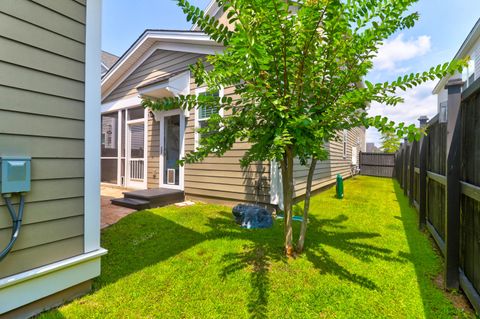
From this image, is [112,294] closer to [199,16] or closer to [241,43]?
[241,43]

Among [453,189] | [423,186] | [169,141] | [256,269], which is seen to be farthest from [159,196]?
[423,186]

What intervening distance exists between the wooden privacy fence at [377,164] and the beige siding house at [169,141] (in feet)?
22.2

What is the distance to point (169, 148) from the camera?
6.71 m

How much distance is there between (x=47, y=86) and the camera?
6.18 feet

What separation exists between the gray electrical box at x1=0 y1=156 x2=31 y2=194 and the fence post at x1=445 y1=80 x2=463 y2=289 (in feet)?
11.6

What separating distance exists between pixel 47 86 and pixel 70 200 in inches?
36.8

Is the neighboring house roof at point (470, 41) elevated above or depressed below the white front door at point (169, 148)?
above

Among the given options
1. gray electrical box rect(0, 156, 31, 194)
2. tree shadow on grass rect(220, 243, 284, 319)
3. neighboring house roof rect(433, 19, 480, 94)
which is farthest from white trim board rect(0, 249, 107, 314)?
neighboring house roof rect(433, 19, 480, 94)

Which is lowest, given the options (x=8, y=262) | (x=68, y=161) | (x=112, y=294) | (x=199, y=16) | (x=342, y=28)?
(x=112, y=294)

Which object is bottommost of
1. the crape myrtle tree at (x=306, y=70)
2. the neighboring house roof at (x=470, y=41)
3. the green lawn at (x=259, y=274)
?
the green lawn at (x=259, y=274)

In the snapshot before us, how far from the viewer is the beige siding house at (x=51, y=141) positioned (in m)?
1.71

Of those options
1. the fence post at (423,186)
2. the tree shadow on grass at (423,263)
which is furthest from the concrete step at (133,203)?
the fence post at (423,186)

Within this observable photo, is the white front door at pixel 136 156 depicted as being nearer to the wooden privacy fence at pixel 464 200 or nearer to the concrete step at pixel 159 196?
the concrete step at pixel 159 196

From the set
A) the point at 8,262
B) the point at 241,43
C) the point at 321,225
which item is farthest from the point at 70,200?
the point at 321,225
